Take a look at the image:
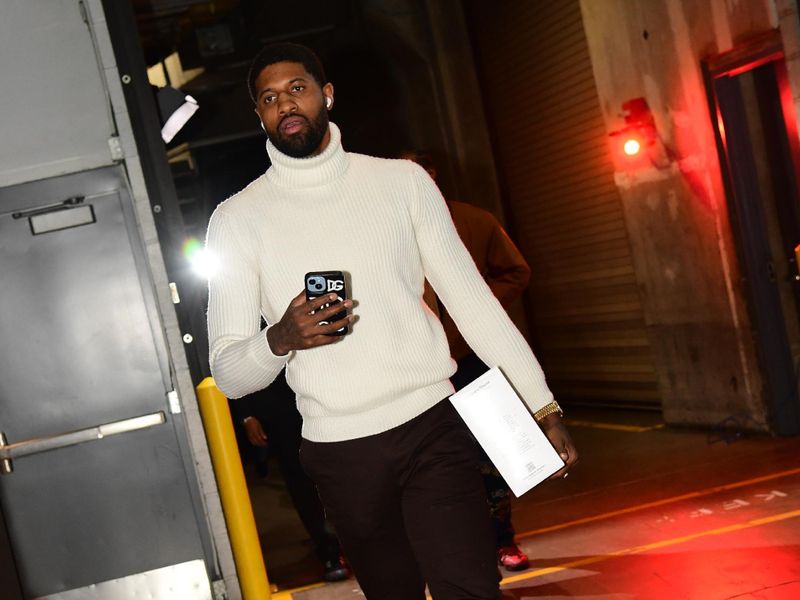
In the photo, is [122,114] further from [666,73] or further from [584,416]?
[584,416]

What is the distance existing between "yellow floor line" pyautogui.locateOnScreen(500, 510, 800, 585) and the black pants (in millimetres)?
2516

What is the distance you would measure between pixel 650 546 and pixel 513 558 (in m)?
0.68

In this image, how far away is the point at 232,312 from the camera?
2.86m

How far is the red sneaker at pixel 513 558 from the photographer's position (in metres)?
5.36

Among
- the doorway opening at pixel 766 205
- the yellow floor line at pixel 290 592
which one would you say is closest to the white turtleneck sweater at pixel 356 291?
the yellow floor line at pixel 290 592

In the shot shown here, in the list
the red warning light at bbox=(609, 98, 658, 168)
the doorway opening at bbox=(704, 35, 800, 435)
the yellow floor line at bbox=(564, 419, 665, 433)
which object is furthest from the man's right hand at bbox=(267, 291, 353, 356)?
the yellow floor line at bbox=(564, 419, 665, 433)

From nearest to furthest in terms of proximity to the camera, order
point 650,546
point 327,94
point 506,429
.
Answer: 1. point 506,429
2. point 327,94
3. point 650,546

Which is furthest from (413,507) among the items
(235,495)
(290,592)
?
(290,592)

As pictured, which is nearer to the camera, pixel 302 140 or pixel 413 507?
pixel 413 507

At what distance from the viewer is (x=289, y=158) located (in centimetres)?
292

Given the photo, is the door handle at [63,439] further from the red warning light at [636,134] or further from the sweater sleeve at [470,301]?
the red warning light at [636,134]

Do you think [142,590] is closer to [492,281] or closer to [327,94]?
[492,281]

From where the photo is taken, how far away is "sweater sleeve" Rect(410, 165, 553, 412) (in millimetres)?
2846

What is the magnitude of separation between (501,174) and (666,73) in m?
3.71
